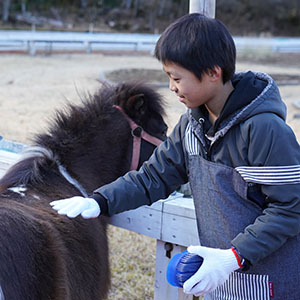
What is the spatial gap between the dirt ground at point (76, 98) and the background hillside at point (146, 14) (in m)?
19.2

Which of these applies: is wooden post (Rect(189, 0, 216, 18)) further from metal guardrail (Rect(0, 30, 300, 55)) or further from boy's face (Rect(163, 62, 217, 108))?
metal guardrail (Rect(0, 30, 300, 55))

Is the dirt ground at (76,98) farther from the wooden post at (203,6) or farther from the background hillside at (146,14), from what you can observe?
the background hillside at (146,14)

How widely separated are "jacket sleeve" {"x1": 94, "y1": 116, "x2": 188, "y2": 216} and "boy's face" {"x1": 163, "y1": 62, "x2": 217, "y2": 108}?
0.24m

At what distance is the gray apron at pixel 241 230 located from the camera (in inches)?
76.5

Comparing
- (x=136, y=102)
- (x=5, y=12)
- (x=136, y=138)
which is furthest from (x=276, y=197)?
(x=5, y=12)

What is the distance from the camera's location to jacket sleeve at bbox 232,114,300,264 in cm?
177

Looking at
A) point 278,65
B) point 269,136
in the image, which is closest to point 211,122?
point 269,136

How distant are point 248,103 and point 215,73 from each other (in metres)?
0.17

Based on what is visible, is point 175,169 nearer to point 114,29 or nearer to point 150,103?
point 150,103

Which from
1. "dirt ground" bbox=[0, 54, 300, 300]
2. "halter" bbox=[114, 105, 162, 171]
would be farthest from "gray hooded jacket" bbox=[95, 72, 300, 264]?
"dirt ground" bbox=[0, 54, 300, 300]

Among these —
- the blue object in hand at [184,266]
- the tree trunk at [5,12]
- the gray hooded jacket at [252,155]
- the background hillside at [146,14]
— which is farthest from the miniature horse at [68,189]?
the background hillside at [146,14]

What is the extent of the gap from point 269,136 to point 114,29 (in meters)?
35.7

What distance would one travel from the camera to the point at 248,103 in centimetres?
189

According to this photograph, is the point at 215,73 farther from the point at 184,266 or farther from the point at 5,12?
the point at 5,12
